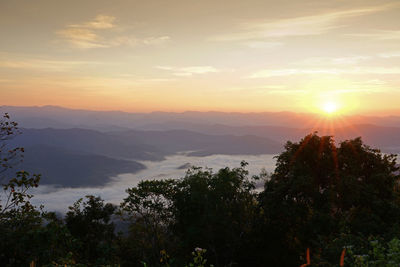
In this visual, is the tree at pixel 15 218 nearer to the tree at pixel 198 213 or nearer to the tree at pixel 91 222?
the tree at pixel 91 222

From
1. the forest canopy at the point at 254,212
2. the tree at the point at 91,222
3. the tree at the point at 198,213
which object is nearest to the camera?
the forest canopy at the point at 254,212

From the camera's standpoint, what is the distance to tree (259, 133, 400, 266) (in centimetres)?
1739

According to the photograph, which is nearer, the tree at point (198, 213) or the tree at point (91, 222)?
the tree at point (198, 213)

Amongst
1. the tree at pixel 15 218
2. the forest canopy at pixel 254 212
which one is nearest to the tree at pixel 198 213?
the forest canopy at pixel 254 212

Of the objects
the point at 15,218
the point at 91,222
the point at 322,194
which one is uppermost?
the point at 15,218

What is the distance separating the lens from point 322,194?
18969 mm

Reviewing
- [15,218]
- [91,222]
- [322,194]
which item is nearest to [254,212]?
[322,194]

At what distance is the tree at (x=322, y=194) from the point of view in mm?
17391

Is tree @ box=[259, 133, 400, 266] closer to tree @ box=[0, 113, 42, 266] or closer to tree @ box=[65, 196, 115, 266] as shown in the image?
tree @ box=[65, 196, 115, 266]

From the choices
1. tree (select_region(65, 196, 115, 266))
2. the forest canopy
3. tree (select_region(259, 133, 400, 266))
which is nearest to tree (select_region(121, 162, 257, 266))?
the forest canopy

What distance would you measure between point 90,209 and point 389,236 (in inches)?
816

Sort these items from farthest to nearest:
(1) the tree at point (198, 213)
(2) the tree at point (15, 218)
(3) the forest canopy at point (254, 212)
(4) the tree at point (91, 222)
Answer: (4) the tree at point (91, 222)
(1) the tree at point (198, 213)
(3) the forest canopy at point (254, 212)
(2) the tree at point (15, 218)

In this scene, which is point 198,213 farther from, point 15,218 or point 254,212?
point 15,218

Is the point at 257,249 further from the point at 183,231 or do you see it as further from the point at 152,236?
the point at 152,236
